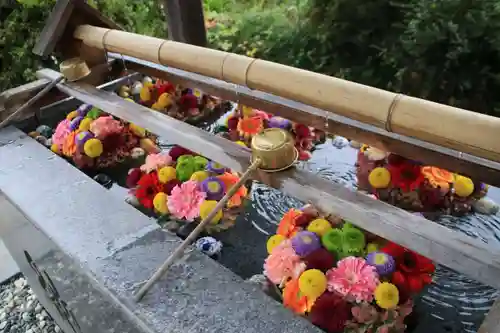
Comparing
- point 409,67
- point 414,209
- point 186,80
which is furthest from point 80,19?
point 409,67

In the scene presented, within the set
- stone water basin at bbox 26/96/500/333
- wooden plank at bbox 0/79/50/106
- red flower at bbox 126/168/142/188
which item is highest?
wooden plank at bbox 0/79/50/106

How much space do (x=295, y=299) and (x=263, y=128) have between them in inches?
34.5

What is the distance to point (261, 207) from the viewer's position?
1.63 meters

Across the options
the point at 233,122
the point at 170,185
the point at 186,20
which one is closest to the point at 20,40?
the point at 186,20

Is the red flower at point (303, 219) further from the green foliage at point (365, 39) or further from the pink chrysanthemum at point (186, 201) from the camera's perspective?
the green foliage at point (365, 39)

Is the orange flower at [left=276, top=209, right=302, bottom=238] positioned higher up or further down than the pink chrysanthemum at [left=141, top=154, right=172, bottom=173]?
higher up

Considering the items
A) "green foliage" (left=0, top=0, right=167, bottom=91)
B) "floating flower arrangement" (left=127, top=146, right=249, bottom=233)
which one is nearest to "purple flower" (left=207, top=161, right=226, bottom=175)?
"floating flower arrangement" (left=127, top=146, right=249, bottom=233)

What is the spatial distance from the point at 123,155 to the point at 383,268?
122 centimetres

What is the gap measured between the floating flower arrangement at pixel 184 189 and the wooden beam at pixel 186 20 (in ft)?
6.02

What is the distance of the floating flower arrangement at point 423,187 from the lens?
1473 mm

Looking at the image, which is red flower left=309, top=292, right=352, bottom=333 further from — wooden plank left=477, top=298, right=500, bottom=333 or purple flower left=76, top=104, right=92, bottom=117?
purple flower left=76, top=104, right=92, bottom=117

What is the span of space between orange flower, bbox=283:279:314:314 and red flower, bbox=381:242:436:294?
208 millimetres

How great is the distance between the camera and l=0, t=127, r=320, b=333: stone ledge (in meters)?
1.08

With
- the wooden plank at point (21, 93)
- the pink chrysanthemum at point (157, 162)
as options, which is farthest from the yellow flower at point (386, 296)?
the wooden plank at point (21, 93)
